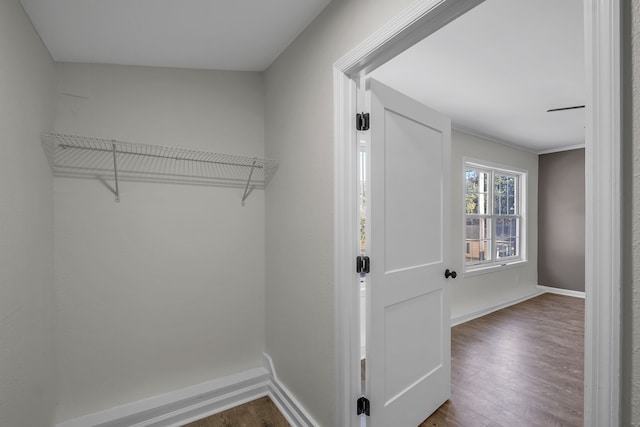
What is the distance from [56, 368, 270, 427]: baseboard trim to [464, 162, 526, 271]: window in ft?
10.1

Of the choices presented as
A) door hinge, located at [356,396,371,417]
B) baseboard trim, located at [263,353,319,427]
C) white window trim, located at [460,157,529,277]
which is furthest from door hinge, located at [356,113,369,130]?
white window trim, located at [460,157,529,277]

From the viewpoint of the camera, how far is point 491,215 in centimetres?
446

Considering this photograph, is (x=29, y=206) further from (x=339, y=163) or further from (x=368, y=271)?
(x=368, y=271)

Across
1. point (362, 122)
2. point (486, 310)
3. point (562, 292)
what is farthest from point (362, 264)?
point (562, 292)

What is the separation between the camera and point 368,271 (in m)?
1.46

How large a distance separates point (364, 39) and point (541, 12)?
3.60 ft

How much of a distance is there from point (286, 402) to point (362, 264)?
1.11 meters

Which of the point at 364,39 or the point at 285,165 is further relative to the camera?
the point at 285,165

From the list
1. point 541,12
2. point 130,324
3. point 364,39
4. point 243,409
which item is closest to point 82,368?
point 130,324

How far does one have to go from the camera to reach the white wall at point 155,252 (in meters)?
1.67

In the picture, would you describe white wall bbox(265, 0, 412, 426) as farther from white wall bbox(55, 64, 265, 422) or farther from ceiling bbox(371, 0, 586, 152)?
ceiling bbox(371, 0, 586, 152)

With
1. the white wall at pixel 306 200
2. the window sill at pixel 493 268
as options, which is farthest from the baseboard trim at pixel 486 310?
the white wall at pixel 306 200

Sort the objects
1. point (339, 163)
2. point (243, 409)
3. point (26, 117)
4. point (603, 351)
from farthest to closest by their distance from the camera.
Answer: point (243, 409) < point (339, 163) < point (26, 117) < point (603, 351)

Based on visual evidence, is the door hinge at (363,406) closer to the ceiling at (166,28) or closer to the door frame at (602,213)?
the door frame at (602,213)
